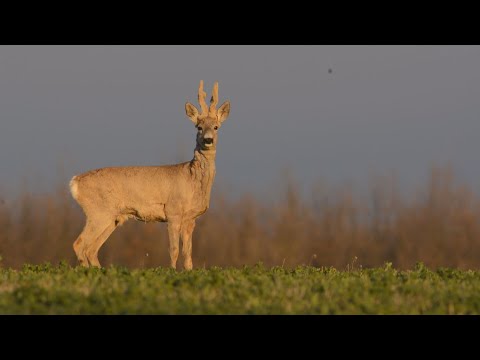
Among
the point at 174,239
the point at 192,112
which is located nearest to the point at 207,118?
the point at 192,112

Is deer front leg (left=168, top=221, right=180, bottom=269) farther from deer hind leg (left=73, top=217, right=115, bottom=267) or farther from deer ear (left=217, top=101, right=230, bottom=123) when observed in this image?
deer ear (left=217, top=101, right=230, bottom=123)

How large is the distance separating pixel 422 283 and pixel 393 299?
6.68 feet

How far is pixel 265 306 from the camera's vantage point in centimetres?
1020

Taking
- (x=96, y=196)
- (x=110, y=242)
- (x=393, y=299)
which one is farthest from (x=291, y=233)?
(x=393, y=299)

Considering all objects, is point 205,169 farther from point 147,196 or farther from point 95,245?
point 95,245

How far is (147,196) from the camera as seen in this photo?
56.4 ft

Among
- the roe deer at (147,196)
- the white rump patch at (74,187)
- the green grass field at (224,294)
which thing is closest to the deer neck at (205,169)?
the roe deer at (147,196)

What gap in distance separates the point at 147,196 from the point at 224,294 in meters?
6.68

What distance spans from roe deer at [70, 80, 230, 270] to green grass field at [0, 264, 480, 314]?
3.74 m

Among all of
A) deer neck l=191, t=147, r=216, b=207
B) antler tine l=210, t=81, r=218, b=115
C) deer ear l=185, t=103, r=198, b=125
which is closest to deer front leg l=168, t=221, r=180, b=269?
deer neck l=191, t=147, r=216, b=207

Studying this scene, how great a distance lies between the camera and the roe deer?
1709 centimetres

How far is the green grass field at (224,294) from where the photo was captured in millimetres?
9992

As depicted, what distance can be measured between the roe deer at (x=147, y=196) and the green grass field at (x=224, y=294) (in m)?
3.74
